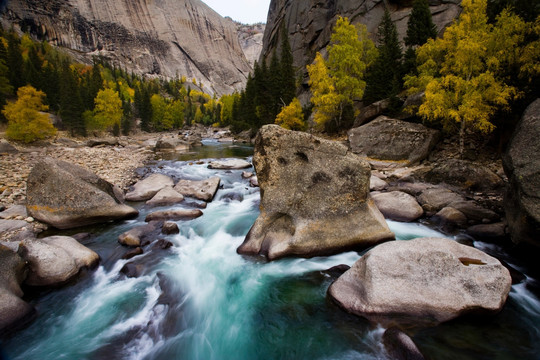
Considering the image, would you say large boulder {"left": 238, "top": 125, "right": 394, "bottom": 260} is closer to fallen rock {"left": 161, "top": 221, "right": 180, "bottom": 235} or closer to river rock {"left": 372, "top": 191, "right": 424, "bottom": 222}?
river rock {"left": 372, "top": 191, "right": 424, "bottom": 222}

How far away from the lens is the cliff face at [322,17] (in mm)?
32406

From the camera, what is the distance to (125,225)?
364 inches

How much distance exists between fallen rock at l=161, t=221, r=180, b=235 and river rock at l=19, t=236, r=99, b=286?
2.42m

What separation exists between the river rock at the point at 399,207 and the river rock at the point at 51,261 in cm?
1018

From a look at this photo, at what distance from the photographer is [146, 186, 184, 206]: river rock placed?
11335 millimetres

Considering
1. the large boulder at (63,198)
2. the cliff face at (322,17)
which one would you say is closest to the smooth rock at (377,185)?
the large boulder at (63,198)

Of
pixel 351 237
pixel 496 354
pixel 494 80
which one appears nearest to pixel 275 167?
pixel 351 237

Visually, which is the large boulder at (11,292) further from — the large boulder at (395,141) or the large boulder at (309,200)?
the large boulder at (395,141)

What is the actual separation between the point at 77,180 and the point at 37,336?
5.78 m

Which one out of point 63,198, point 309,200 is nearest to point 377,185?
point 309,200

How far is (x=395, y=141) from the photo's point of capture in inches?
658

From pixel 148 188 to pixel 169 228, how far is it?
5.02m

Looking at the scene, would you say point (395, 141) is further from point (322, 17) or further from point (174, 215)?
point (322, 17)

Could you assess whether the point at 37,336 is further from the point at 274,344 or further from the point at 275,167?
the point at 275,167
